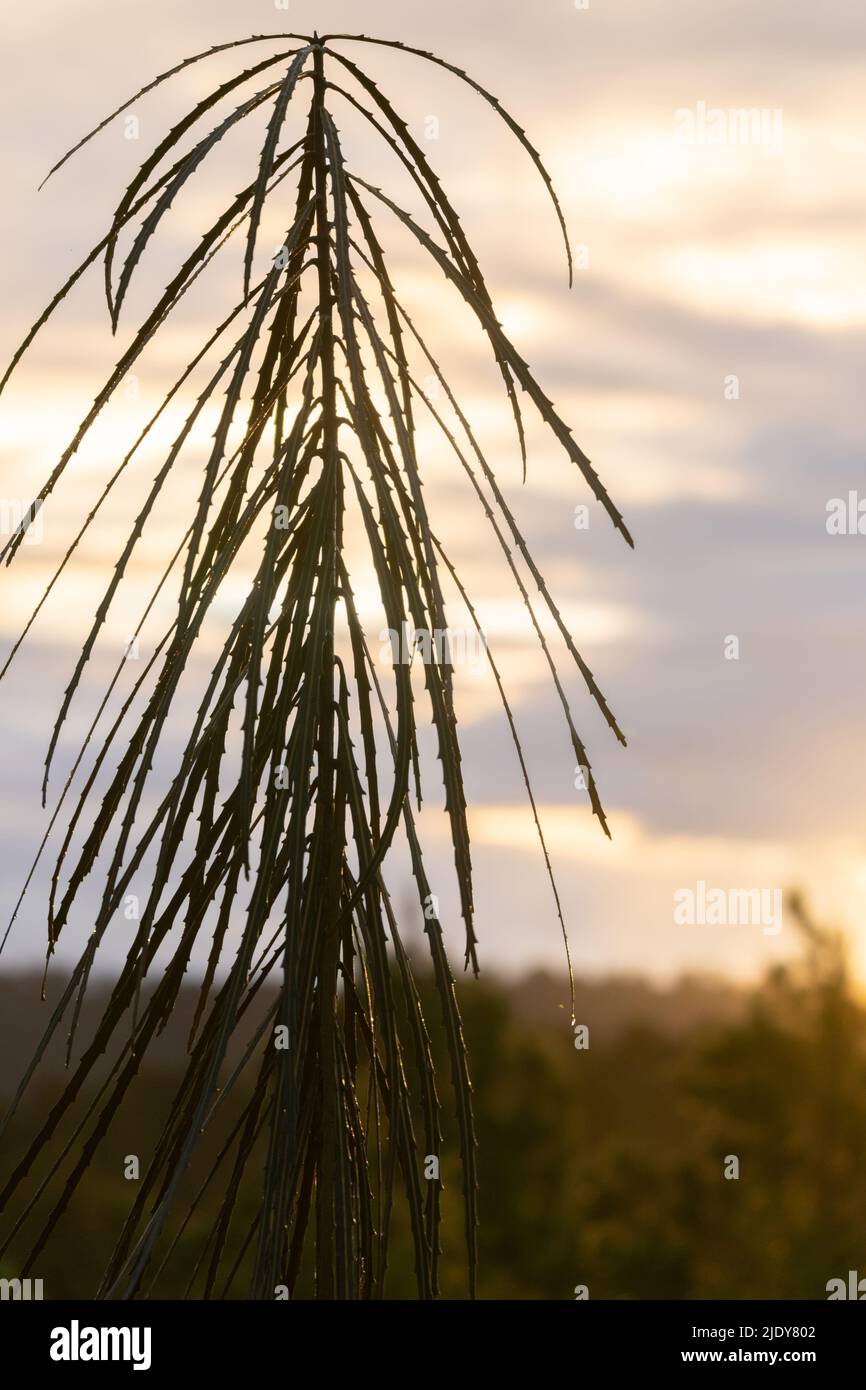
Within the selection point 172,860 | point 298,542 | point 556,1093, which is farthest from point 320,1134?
point 556,1093

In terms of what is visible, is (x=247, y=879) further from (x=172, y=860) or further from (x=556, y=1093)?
(x=556, y=1093)

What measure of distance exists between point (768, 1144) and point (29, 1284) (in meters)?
36.2

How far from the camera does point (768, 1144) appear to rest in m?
35.2

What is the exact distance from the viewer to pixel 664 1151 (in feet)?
122

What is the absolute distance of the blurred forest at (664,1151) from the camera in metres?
28.2

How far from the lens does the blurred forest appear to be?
28188mm

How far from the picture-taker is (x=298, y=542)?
1.70 metres
